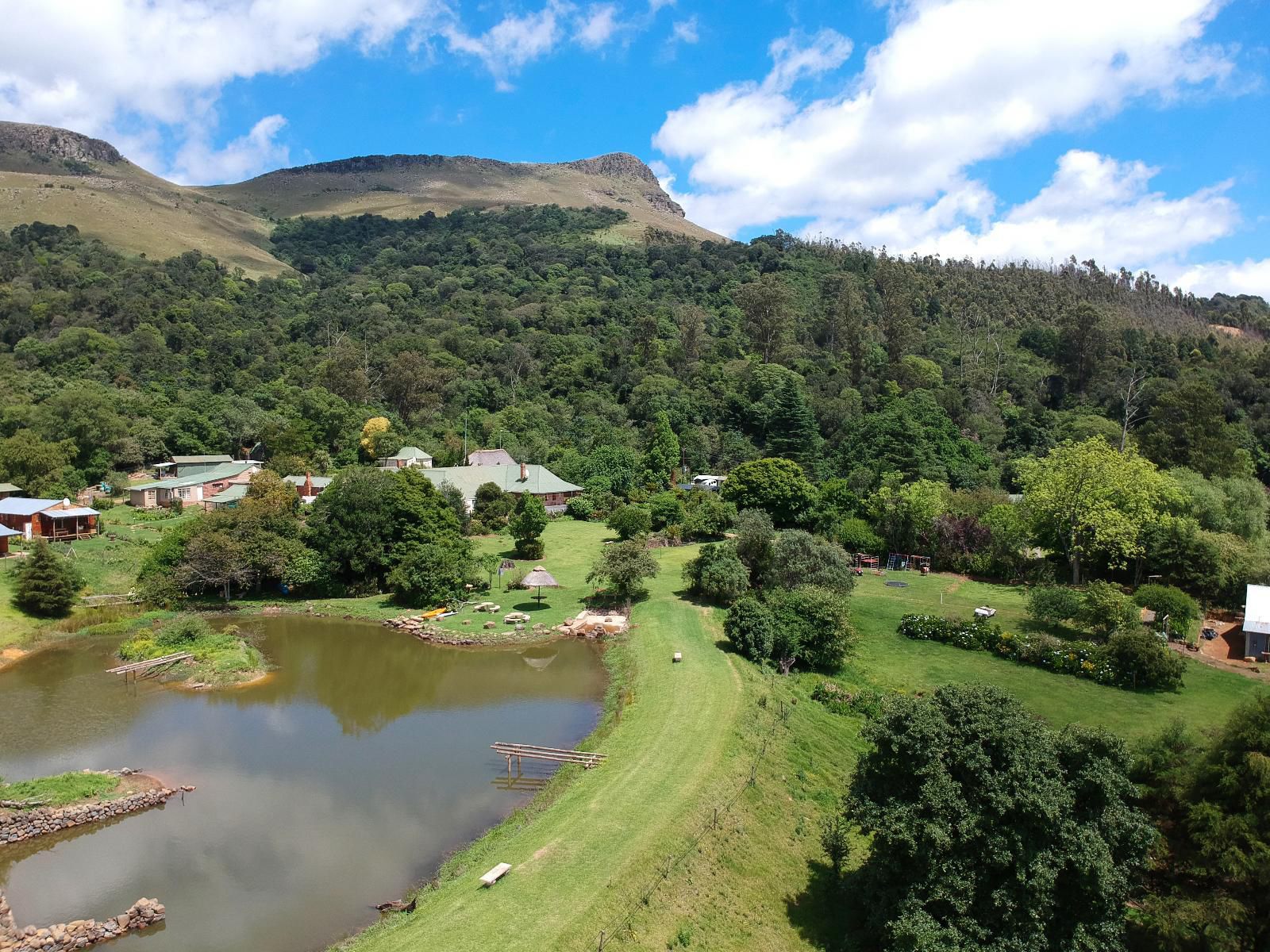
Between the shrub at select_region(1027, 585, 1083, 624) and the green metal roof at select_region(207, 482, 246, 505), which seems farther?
the green metal roof at select_region(207, 482, 246, 505)

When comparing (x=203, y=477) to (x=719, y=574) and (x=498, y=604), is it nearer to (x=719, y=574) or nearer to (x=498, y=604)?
(x=498, y=604)

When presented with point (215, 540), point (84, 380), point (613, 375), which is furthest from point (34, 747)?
point (613, 375)

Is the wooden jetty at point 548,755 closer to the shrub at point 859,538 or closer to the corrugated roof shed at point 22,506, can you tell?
the shrub at point 859,538

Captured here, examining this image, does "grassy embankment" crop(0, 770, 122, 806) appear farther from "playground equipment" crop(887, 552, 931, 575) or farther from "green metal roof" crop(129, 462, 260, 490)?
"green metal roof" crop(129, 462, 260, 490)

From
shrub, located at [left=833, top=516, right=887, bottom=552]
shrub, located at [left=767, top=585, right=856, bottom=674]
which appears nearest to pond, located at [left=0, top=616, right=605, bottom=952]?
shrub, located at [left=767, top=585, right=856, bottom=674]

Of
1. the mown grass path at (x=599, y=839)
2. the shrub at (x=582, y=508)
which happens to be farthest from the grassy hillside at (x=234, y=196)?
the mown grass path at (x=599, y=839)

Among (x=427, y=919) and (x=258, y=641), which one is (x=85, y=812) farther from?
(x=258, y=641)
